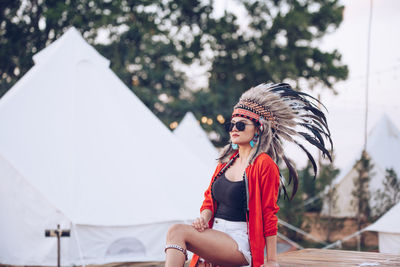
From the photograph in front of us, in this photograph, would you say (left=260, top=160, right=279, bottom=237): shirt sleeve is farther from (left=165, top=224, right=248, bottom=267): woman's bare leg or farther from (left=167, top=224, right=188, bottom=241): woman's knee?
(left=167, top=224, right=188, bottom=241): woman's knee

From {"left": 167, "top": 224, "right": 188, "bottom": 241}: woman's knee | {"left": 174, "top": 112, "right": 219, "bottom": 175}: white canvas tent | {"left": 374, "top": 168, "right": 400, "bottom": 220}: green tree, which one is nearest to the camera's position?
{"left": 167, "top": 224, "right": 188, "bottom": 241}: woman's knee

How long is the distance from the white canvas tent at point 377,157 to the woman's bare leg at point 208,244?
10444 mm

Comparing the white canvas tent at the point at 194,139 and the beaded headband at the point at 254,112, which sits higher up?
the white canvas tent at the point at 194,139

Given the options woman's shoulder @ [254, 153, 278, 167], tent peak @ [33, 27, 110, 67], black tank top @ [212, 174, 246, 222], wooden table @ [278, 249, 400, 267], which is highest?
tent peak @ [33, 27, 110, 67]

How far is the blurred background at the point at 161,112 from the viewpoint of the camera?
5.35 metres

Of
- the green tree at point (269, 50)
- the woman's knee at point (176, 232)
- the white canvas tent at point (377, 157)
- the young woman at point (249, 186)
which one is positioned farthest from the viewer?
the green tree at point (269, 50)

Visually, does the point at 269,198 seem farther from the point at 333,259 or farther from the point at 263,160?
the point at 333,259

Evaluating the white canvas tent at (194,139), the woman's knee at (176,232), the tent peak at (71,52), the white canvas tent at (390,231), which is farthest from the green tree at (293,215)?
the woman's knee at (176,232)

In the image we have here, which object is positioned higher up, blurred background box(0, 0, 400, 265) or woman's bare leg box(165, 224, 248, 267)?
blurred background box(0, 0, 400, 265)

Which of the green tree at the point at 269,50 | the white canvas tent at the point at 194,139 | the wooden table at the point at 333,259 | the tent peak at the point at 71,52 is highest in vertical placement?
the green tree at the point at 269,50

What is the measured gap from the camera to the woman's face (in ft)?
8.12

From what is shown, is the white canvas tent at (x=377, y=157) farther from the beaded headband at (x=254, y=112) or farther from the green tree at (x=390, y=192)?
the beaded headband at (x=254, y=112)

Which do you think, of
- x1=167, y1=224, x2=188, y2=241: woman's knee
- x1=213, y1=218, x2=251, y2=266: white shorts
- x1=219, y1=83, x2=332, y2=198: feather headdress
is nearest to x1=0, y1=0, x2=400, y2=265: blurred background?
x1=219, y1=83, x2=332, y2=198: feather headdress

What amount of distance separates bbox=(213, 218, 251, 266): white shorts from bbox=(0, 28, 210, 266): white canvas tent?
2.99 meters
